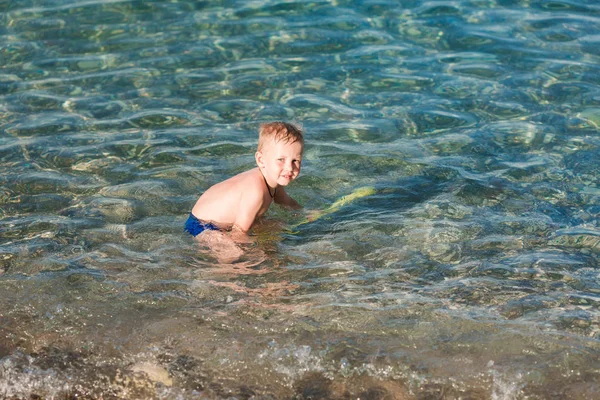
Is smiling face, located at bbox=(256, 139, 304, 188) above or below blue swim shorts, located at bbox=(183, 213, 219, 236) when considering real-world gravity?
above

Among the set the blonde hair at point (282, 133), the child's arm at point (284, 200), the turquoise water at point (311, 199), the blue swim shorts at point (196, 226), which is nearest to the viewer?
the turquoise water at point (311, 199)

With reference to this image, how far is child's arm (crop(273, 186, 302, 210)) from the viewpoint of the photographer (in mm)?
6492

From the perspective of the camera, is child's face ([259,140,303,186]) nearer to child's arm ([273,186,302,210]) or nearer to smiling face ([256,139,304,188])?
smiling face ([256,139,304,188])

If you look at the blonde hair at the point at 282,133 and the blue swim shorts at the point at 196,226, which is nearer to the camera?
the blonde hair at the point at 282,133

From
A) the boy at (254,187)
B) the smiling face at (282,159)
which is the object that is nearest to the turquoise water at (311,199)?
the boy at (254,187)

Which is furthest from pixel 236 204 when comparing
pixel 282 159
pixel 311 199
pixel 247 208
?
pixel 311 199

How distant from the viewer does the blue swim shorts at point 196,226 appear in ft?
19.7

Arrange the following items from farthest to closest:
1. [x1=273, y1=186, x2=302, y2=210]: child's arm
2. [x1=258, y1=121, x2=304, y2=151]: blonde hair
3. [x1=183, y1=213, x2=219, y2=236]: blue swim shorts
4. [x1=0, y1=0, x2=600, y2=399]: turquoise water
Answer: [x1=273, y1=186, x2=302, y2=210]: child's arm
[x1=183, y1=213, x2=219, y2=236]: blue swim shorts
[x1=258, y1=121, x2=304, y2=151]: blonde hair
[x1=0, y1=0, x2=600, y2=399]: turquoise water

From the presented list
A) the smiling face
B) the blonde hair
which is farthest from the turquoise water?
the blonde hair

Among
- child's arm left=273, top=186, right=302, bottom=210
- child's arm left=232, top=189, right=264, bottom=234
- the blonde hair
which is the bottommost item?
child's arm left=273, top=186, right=302, bottom=210

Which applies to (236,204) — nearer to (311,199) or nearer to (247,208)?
(247,208)

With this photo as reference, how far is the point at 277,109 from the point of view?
8.14 metres

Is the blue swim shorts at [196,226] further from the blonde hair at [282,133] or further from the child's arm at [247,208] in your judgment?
the blonde hair at [282,133]

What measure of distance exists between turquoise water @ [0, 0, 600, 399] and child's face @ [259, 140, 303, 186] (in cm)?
48
